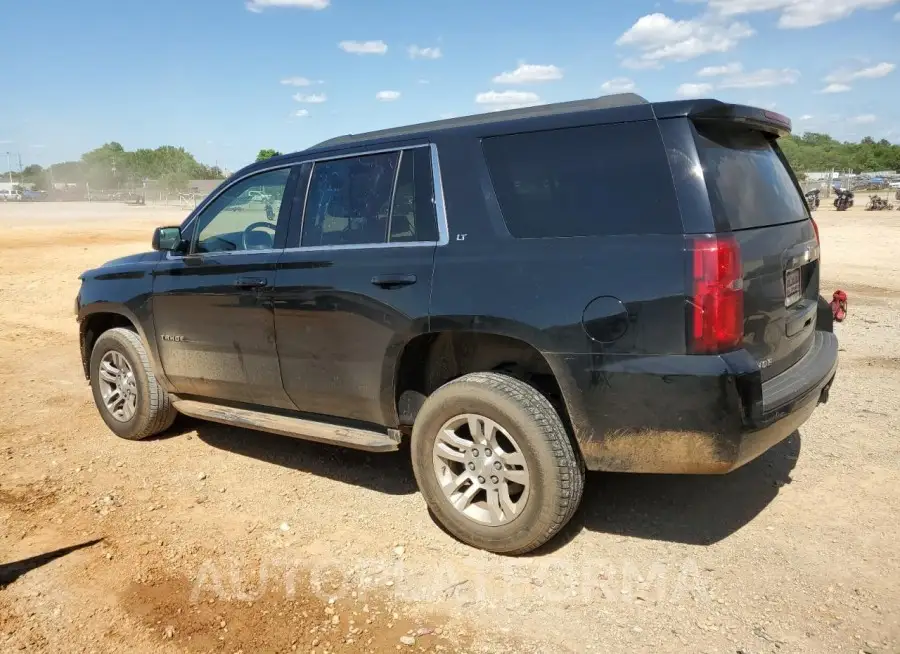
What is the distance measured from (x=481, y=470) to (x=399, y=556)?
1.93ft

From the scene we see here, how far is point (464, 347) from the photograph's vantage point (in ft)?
12.7

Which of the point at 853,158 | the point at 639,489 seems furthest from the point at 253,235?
the point at 853,158

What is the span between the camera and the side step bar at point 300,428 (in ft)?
13.0

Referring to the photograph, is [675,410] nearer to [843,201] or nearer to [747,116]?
[747,116]

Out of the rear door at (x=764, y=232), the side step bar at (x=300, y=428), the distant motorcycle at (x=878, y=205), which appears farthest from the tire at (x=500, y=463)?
the distant motorcycle at (x=878, y=205)

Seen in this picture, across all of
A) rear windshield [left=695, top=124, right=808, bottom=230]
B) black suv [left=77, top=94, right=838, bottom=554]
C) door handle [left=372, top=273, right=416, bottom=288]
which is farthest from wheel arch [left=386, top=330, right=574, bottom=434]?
rear windshield [left=695, top=124, right=808, bottom=230]

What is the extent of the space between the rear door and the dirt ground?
0.93 m

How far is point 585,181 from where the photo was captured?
3297mm

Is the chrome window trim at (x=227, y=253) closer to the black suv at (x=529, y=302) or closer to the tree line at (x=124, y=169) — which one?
the black suv at (x=529, y=302)

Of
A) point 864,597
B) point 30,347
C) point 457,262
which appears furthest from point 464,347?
point 30,347

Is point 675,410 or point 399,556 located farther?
point 399,556

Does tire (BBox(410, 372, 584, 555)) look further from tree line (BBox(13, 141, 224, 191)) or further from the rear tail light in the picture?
tree line (BBox(13, 141, 224, 191))

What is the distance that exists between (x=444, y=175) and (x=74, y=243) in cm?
2166

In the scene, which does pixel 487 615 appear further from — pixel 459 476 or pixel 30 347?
pixel 30 347
